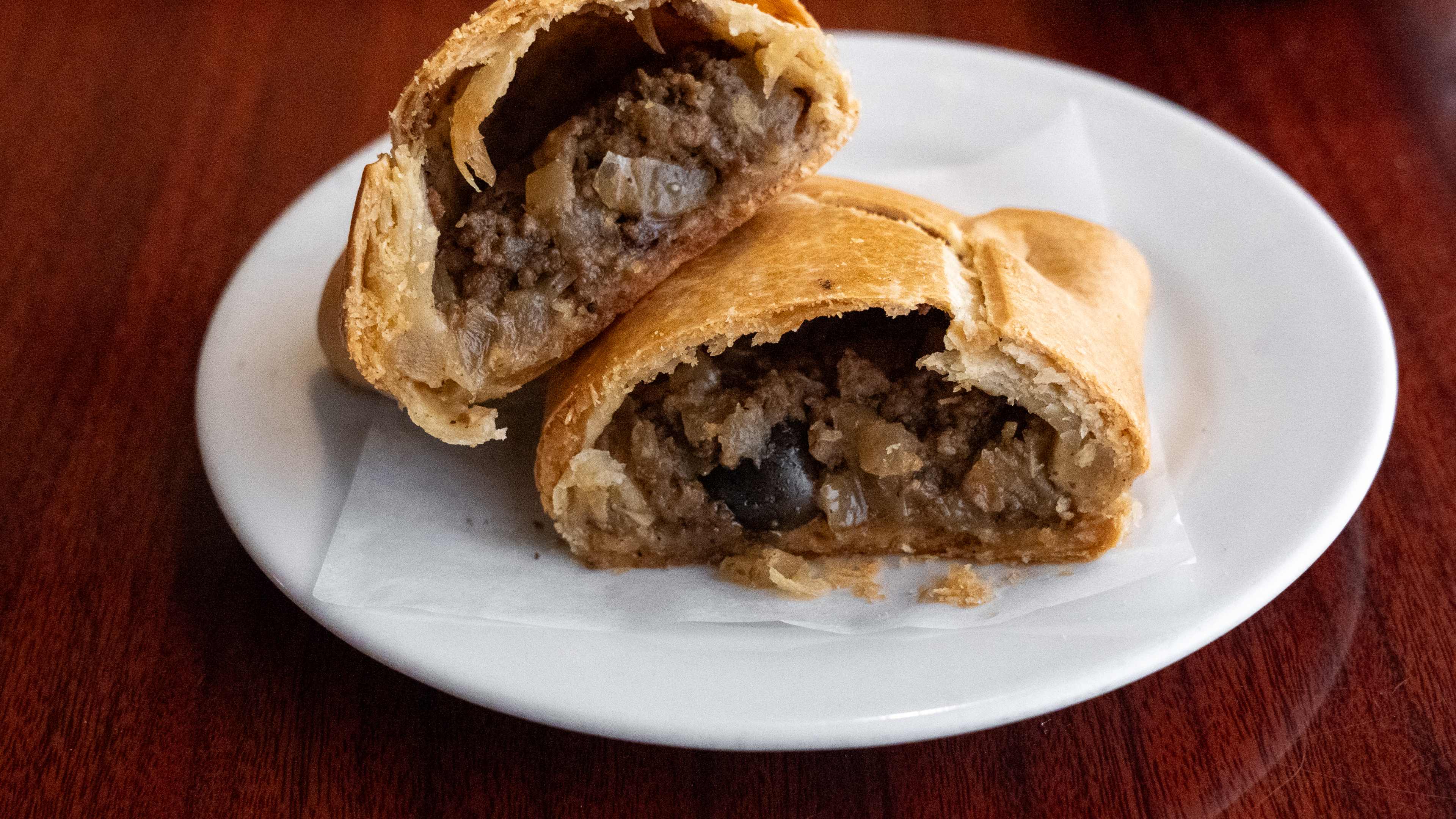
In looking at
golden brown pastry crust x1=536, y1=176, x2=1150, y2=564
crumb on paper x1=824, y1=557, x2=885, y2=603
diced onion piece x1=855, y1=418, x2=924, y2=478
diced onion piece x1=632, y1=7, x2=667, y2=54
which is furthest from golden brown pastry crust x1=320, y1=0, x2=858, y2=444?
crumb on paper x1=824, y1=557, x2=885, y2=603

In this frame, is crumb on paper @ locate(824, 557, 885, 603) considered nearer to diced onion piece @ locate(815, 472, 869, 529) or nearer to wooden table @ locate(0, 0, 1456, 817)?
diced onion piece @ locate(815, 472, 869, 529)

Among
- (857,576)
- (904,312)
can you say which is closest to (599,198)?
(904,312)

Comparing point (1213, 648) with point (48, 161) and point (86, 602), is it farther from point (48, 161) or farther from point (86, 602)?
point (48, 161)

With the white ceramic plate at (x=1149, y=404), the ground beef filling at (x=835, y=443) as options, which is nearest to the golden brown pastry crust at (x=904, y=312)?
the ground beef filling at (x=835, y=443)

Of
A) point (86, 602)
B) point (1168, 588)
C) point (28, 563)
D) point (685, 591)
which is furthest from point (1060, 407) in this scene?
point (28, 563)

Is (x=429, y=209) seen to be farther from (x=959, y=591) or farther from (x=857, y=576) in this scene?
(x=959, y=591)
